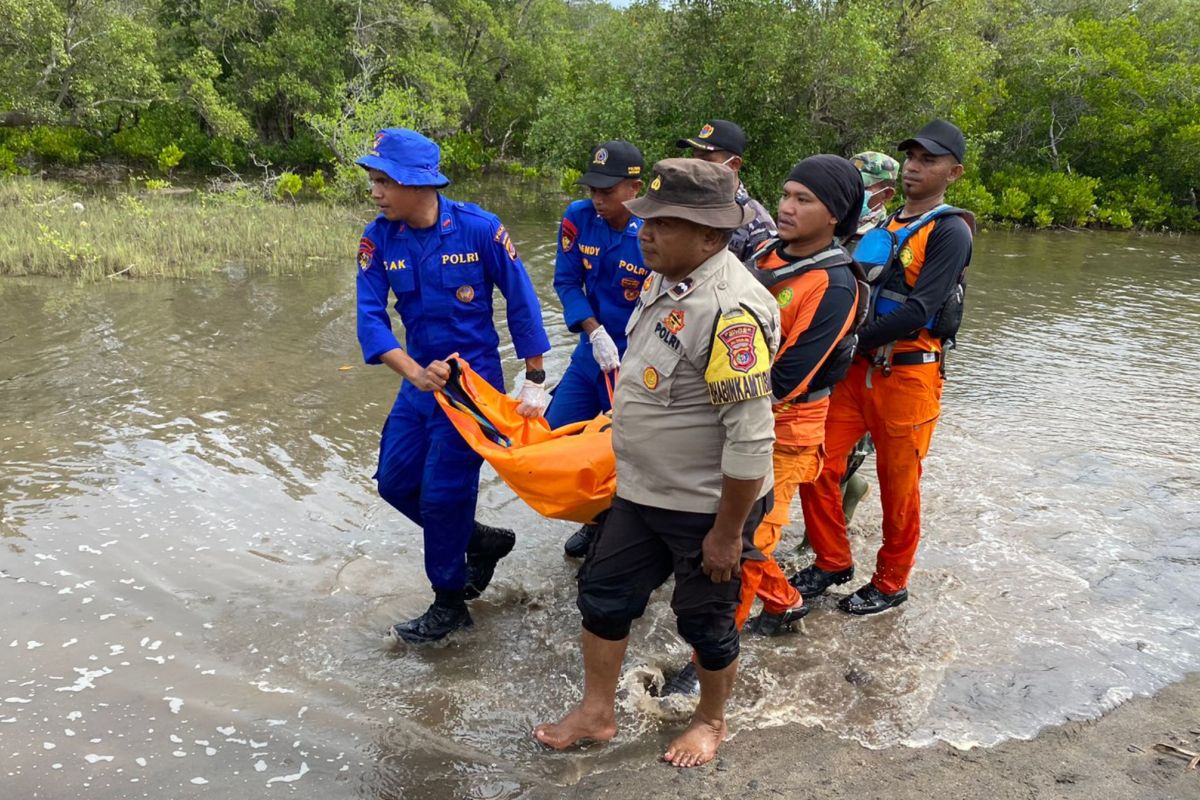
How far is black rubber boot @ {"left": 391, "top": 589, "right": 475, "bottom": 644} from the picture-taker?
339cm

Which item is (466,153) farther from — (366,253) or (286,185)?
(366,253)

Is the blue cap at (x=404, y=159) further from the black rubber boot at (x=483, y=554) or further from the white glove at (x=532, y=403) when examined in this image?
the black rubber boot at (x=483, y=554)

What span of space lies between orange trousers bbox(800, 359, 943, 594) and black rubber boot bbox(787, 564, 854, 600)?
0.05 meters

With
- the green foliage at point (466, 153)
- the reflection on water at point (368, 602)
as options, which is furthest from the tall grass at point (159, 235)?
the green foliage at point (466, 153)

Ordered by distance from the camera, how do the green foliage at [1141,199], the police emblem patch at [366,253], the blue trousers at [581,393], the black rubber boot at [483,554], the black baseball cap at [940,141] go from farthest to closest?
the green foliage at [1141,199] → the blue trousers at [581,393] → the black rubber boot at [483,554] → the black baseball cap at [940,141] → the police emblem patch at [366,253]

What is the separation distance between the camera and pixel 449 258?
130 inches

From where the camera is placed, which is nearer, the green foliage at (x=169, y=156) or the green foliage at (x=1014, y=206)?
the green foliage at (x=1014, y=206)

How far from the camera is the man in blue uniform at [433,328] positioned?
3.22 metres

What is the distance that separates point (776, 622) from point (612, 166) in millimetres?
2182

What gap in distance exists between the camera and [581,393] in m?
4.18

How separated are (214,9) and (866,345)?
78.0 feet

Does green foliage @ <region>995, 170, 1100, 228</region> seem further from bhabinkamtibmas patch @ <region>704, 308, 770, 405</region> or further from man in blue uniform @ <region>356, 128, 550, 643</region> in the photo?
bhabinkamtibmas patch @ <region>704, 308, 770, 405</region>

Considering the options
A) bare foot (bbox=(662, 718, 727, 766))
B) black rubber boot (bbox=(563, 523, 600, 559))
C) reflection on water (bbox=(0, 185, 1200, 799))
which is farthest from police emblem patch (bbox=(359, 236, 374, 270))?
bare foot (bbox=(662, 718, 727, 766))

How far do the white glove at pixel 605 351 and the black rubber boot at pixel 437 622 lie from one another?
3.94ft
